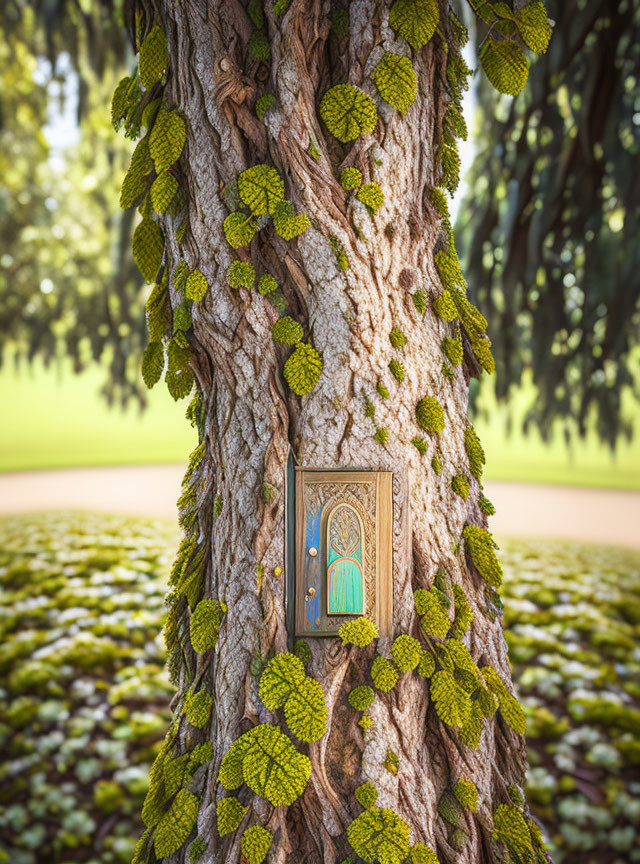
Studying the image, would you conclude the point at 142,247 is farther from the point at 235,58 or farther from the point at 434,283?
the point at 434,283

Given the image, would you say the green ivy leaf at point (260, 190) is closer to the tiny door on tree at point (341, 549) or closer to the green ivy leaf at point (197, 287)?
the green ivy leaf at point (197, 287)

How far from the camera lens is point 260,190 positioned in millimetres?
1164

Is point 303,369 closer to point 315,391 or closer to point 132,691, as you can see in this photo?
point 315,391

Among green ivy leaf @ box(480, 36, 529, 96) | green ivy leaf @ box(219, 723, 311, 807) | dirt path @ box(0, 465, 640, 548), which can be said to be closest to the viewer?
green ivy leaf @ box(219, 723, 311, 807)

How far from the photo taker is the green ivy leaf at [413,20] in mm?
1210

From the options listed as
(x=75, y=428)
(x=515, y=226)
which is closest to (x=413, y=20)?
(x=515, y=226)

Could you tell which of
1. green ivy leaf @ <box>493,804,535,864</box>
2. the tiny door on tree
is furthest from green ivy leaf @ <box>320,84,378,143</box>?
green ivy leaf @ <box>493,804,535,864</box>

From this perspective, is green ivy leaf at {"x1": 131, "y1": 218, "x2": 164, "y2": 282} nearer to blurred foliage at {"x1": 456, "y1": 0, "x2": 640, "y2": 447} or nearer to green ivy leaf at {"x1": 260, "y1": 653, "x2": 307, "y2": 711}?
green ivy leaf at {"x1": 260, "y1": 653, "x2": 307, "y2": 711}

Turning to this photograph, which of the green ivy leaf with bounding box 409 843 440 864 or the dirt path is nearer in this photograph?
the green ivy leaf with bounding box 409 843 440 864

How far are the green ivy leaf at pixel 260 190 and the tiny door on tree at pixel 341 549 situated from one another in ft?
1.56

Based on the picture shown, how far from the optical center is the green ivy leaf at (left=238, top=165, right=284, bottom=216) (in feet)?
3.82

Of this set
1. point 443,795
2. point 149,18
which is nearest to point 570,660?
point 443,795

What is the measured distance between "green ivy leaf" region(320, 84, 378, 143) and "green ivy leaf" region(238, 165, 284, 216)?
0.15 metres

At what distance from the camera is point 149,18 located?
1.34m
